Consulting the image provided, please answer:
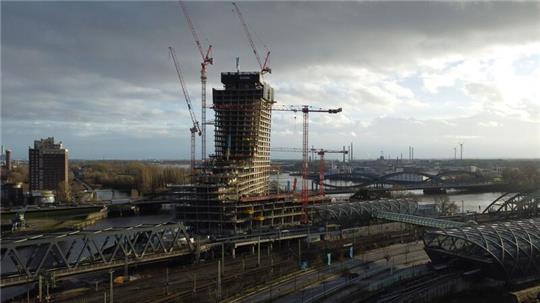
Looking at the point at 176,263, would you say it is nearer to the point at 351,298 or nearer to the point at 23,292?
the point at 23,292

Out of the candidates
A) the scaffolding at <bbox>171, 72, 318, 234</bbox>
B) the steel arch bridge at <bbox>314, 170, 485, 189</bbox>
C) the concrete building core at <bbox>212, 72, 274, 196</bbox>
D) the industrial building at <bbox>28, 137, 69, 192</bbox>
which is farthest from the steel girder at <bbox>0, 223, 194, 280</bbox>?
the steel arch bridge at <bbox>314, 170, 485, 189</bbox>

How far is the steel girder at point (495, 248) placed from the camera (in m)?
28.6

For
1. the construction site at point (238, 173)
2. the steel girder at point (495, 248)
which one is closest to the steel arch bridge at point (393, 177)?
the construction site at point (238, 173)

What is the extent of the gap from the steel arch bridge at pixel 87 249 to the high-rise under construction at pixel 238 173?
9.22 meters

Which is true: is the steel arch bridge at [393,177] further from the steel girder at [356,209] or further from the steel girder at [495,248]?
the steel girder at [495,248]

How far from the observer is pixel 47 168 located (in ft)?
346

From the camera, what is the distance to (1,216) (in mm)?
67062

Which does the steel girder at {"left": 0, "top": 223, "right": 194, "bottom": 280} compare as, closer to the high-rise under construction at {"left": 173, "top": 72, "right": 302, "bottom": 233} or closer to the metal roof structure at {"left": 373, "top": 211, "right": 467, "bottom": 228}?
the high-rise under construction at {"left": 173, "top": 72, "right": 302, "bottom": 233}

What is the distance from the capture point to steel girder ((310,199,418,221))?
2041 inches

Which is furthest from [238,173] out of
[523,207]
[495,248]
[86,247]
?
[523,207]

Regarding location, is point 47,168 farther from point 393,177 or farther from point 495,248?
point 393,177

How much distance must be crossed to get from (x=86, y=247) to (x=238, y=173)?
24371 mm

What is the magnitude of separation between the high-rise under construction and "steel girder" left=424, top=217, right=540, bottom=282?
22.7 metres

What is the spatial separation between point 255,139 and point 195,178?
1459 cm
